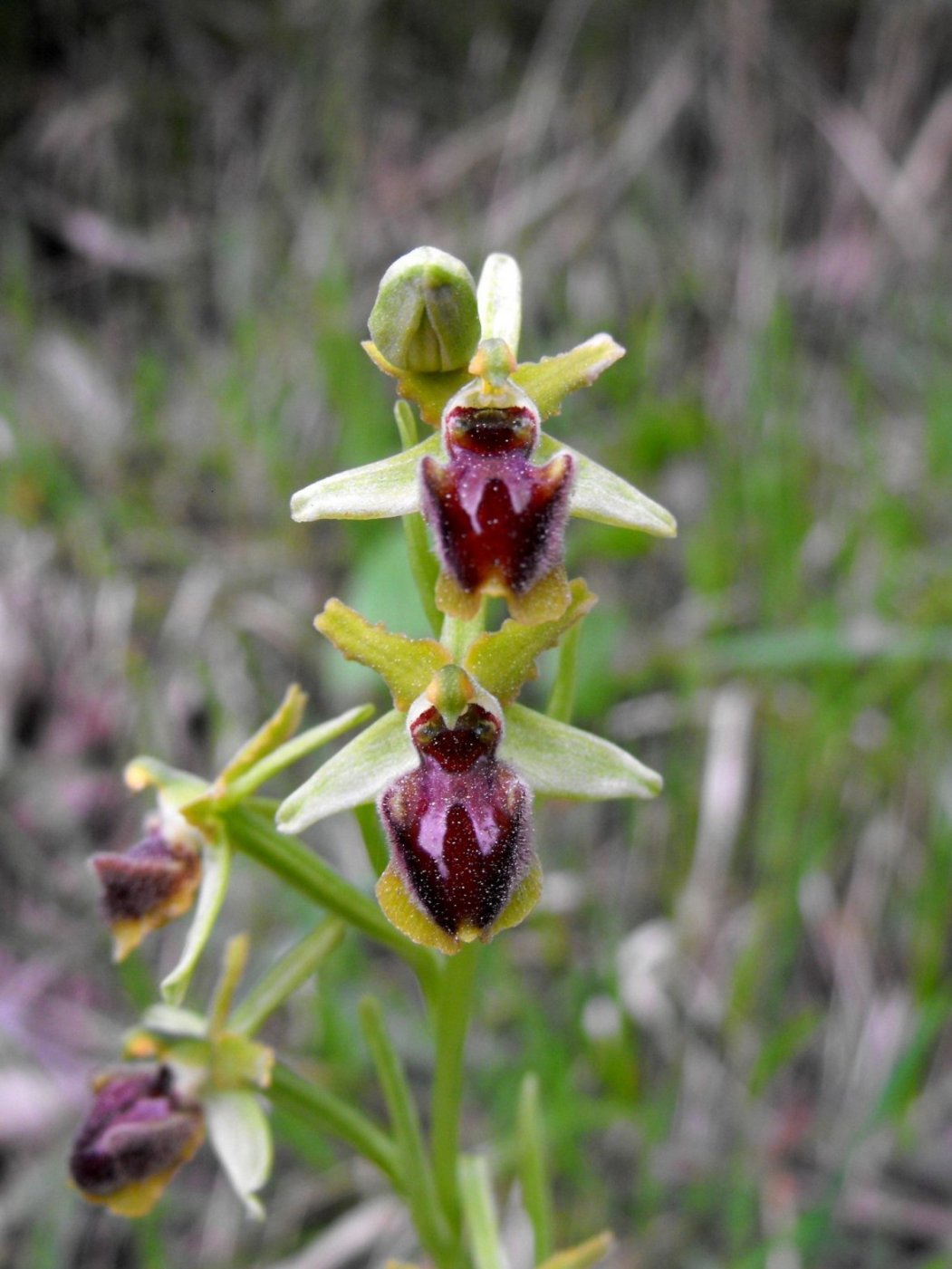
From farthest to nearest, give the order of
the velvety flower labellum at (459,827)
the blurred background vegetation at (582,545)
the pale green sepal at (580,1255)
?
the blurred background vegetation at (582,545)
the pale green sepal at (580,1255)
the velvety flower labellum at (459,827)

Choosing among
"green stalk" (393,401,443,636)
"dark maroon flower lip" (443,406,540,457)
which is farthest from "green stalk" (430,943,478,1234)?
"dark maroon flower lip" (443,406,540,457)

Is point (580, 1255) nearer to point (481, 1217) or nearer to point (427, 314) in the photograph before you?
point (481, 1217)

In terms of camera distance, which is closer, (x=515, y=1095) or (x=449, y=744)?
(x=449, y=744)

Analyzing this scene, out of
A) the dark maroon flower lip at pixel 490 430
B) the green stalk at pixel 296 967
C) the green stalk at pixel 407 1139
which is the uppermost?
the dark maroon flower lip at pixel 490 430

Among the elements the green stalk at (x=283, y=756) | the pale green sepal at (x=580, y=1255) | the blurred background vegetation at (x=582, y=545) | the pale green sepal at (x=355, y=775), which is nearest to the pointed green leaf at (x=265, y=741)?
the green stalk at (x=283, y=756)

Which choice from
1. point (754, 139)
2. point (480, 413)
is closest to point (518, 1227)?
point (480, 413)

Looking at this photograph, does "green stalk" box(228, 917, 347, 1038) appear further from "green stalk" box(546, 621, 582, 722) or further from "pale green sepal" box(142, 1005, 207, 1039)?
"green stalk" box(546, 621, 582, 722)

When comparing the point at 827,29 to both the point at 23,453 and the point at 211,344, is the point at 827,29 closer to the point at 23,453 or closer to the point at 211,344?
the point at 211,344

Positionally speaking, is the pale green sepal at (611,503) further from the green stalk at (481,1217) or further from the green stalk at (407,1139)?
the green stalk at (481,1217)
